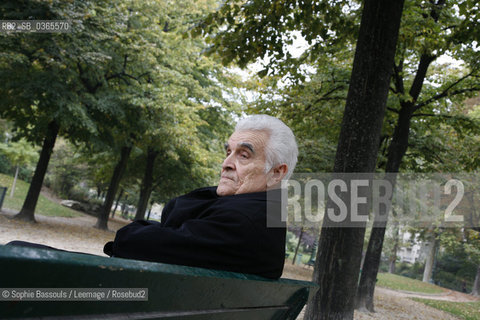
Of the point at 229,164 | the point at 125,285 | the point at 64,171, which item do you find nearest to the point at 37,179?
the point at 229,164

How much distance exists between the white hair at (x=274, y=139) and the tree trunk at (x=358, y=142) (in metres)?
1.97

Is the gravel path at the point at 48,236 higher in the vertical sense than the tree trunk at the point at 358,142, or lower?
lower

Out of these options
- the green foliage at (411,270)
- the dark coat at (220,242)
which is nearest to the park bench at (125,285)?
the dark coat at (220,242)

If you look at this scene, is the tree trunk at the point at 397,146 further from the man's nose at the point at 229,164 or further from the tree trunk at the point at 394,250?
the tree trunk at the point at 394,250

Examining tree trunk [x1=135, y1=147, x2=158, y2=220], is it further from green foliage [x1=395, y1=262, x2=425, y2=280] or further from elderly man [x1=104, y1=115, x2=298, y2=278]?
green foliage [x1=395, y1=262, x2=425, y2=280]

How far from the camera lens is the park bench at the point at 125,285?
2.46ft

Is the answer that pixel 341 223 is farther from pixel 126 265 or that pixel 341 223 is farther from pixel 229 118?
pixel 229 118

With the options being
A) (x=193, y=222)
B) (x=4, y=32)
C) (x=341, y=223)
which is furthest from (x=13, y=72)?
(x=193, y=222)

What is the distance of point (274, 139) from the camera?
7.11 feet

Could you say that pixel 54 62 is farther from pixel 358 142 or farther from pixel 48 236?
pixel 358 142

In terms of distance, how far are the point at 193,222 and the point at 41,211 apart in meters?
21.1

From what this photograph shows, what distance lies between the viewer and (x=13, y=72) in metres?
11.3
